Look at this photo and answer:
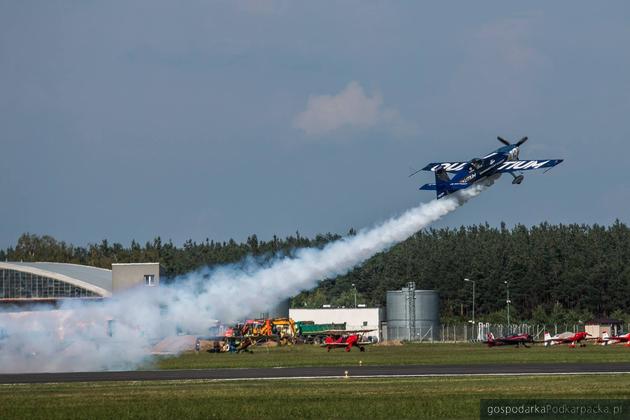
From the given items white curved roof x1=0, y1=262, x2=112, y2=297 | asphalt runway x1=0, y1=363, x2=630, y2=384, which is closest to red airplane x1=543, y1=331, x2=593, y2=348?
asphalt runway x1=0, y1=363, x2=630, y2=384

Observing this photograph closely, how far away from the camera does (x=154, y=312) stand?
88.6 metres

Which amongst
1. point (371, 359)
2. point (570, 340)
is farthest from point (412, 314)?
point (371, 359)

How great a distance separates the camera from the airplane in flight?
84938 millimetres

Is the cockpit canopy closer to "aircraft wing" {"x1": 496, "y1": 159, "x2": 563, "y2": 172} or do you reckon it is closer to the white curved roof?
"aircraft wing" {"x1": 496, "y1": 159, "x2": 563, "y2": 172}

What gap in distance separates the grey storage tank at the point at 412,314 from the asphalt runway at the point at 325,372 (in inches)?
3293

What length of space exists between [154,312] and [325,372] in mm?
18917

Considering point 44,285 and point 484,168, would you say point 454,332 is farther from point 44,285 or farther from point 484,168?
point 484,168

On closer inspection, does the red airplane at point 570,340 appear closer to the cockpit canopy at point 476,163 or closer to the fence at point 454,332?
the fence at point 454,332

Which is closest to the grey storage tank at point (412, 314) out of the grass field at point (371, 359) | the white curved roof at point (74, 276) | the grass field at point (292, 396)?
the white curved roof at point (74, 276)

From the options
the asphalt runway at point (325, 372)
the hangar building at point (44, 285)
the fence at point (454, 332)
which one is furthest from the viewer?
the fence at point (454, 332)

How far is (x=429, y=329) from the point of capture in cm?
16612

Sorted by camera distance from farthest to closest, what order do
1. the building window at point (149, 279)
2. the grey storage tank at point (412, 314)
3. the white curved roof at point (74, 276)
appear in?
the grey storage tank at point (412, 314), the white curved roof at point (74, 276), the building window at point (149, 279)

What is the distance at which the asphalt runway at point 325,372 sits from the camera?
70375 millimetres

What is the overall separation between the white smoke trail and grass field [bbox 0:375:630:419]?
763 inches
